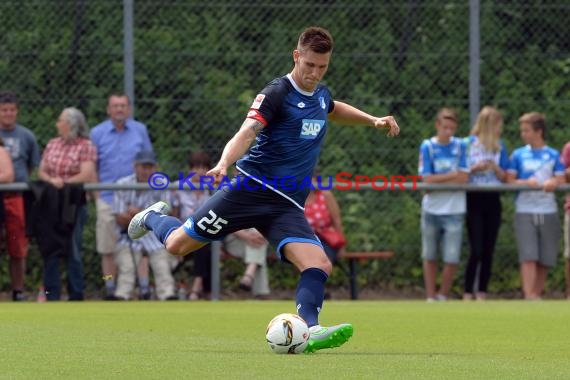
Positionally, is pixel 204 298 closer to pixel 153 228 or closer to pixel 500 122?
pixel 500 122

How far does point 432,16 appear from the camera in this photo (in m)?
16.2

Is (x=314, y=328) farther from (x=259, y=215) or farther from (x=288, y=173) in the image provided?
(x=288, y=173)

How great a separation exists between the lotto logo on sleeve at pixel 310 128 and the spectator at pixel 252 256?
645 cm

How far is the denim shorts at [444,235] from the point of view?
49.7 ft

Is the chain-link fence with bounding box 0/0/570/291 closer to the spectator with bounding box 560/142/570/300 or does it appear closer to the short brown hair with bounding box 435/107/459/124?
the spectator with bounding box 560/142/570/300

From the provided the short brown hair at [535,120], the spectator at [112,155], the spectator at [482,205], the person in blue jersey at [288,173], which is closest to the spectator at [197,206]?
the spectator at [112,155]

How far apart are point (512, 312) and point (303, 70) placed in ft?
15.5

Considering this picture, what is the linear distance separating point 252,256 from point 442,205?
215 cm

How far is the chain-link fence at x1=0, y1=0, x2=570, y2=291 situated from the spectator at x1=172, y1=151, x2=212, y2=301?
0.40 meters

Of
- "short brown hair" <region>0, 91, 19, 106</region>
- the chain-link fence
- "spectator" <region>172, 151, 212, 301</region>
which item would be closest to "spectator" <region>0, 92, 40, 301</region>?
"short brown hair" <region>0, 91, 19, 106</region>

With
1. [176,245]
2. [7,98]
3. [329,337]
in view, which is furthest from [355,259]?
[329,337]

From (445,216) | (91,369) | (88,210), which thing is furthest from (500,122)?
(91,369)

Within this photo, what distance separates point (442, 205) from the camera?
1520cm

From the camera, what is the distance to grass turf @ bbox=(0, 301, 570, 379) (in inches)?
270
